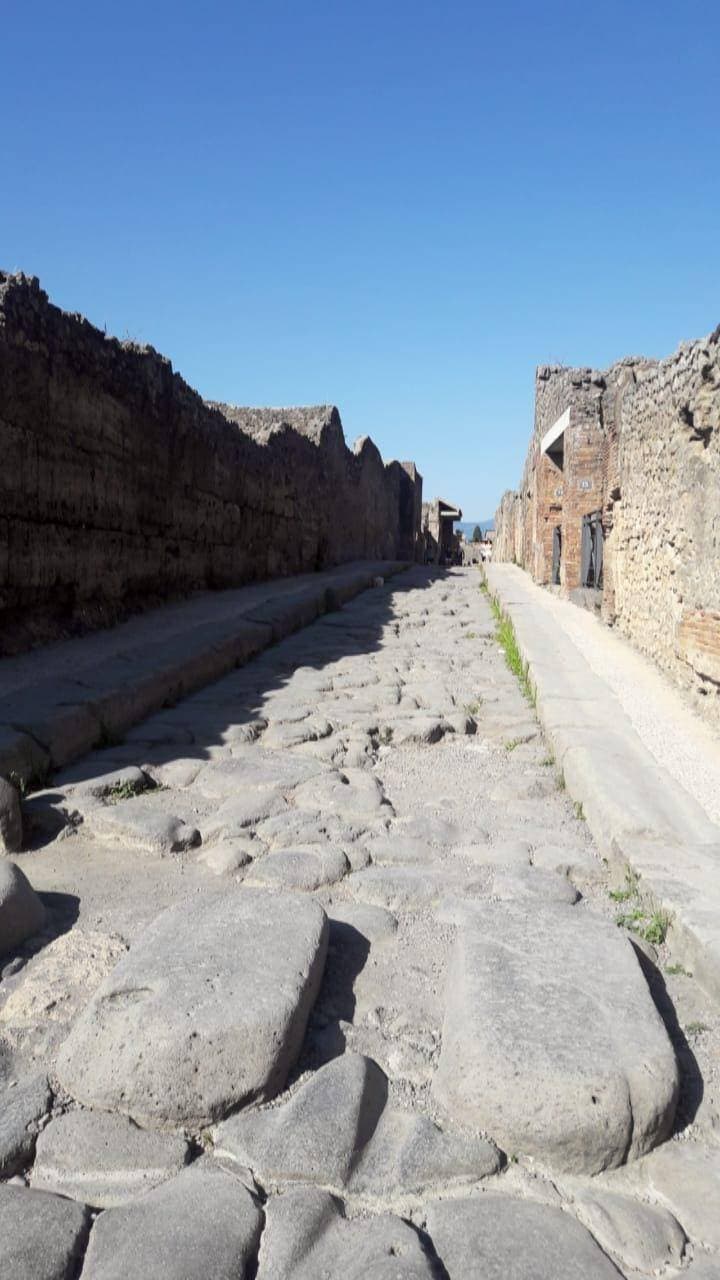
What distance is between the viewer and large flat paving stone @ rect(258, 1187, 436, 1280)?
51.6 inches

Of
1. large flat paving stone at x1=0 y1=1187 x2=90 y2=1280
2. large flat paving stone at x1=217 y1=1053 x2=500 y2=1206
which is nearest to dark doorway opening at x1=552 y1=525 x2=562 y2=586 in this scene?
large flat paving stone at x1=217 y1=1053 x2=500 y2=1206

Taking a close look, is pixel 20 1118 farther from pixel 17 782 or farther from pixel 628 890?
pixel 17 782

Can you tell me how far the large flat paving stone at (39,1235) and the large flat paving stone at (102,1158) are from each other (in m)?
0.06

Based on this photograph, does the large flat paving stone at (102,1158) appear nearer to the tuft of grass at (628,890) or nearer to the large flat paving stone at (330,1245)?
the large flat paving stone at (330,1245)

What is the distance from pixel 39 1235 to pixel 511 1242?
0.74 metres

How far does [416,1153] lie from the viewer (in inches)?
63.0

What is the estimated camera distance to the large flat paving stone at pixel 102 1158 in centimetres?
152

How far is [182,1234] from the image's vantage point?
1.36 metres

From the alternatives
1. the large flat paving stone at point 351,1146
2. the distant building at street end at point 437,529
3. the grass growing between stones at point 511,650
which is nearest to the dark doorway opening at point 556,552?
the grass growing between stones at point 511,650

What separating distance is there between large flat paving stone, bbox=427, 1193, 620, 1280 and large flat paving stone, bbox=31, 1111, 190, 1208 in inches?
19.6

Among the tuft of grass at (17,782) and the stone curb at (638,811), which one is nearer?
the stone curb at (638,811)

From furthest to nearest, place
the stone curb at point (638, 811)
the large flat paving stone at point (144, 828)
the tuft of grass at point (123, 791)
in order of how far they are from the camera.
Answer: the tuft of grass at point (123, 791), the large flat paving stone at point (144, 828), the stone curb at point (638, 811)

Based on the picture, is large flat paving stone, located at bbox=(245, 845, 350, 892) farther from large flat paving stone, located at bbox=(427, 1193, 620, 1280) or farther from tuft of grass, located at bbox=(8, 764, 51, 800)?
large flat paving stone, located at bbox=(427, 1193, 620, 1280)

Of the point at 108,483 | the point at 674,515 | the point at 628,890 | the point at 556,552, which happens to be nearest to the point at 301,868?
the point at 628,890
